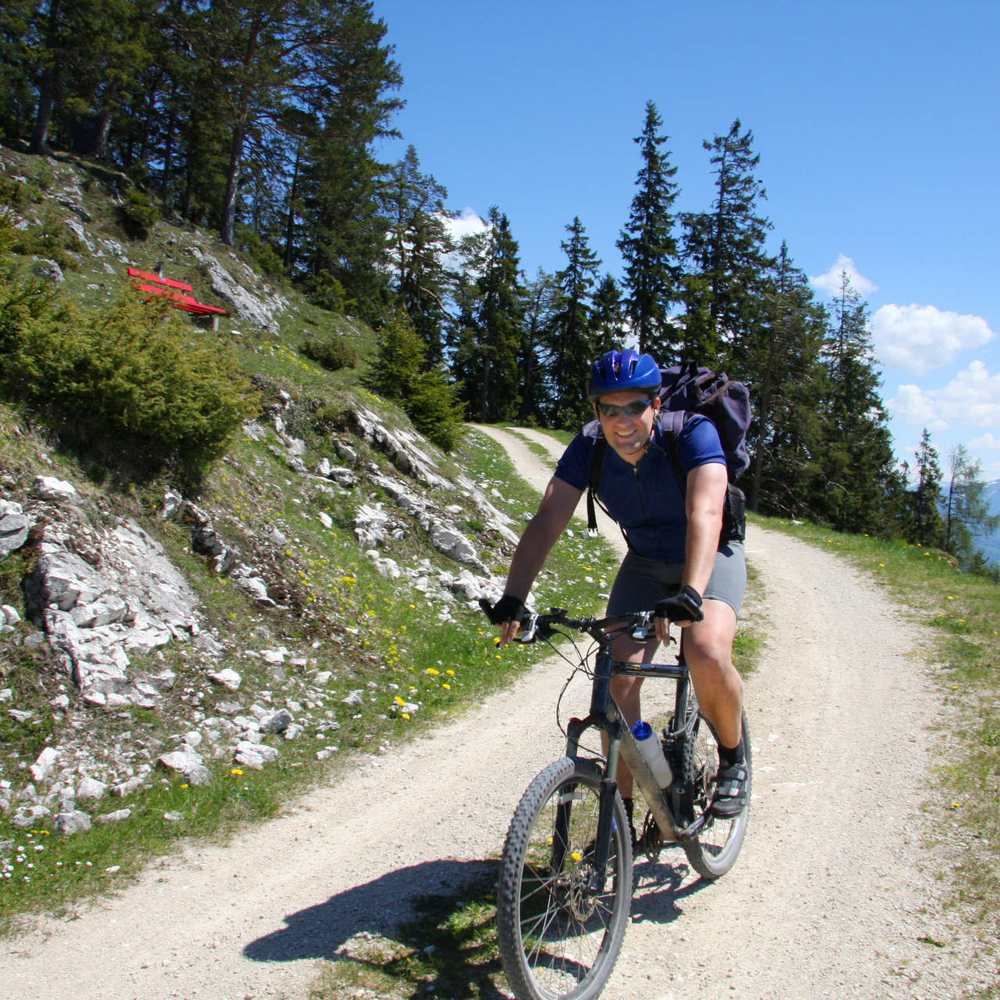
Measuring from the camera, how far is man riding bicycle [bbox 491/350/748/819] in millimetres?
3260

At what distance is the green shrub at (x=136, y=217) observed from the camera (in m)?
25.7

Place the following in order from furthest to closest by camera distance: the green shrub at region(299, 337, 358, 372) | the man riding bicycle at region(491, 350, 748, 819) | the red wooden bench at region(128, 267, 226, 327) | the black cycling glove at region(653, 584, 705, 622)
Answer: the green shrub at region(299, 337, 358, 372) < the red wooden bench at region(128, 267, 226, 327) < the man riding bicycle at region(491, 350, 748, 819) < the black cycling glove at region(653, 584, 705, 622)

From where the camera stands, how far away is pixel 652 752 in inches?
134

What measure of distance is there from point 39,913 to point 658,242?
4393cm

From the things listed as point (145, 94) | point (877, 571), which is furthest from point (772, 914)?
point (145, 94)

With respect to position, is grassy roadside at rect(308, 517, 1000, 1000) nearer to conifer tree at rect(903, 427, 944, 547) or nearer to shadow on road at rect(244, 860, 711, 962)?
shadow on road at rect(244, 860, 711, 962)

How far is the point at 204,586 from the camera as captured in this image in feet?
22.0

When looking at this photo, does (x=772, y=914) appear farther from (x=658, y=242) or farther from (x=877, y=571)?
(x=658, y=242)

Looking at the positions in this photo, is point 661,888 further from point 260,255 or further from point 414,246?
point 414,246

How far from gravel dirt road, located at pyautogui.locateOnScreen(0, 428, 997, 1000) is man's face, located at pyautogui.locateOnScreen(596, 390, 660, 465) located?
231 cm

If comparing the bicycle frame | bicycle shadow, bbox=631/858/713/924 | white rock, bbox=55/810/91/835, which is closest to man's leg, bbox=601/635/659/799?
the bicycle frame

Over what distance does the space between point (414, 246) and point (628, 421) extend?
51.1 meters

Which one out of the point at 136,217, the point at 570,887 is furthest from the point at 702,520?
the point at 136,217

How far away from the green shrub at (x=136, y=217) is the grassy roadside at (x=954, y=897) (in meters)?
25.7
